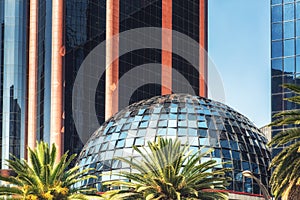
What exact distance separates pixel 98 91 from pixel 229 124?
35.2 meters

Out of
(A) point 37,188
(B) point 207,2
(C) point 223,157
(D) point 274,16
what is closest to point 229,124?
(C) point 223,157

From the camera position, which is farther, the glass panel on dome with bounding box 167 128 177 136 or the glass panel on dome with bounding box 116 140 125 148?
the glass panel on dome with bounding box 116 140 125 148

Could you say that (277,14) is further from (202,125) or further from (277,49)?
(202,125)

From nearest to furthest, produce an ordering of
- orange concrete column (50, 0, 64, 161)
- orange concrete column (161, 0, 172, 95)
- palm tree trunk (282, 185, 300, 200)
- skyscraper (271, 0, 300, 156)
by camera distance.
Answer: palm tree trunk (282, 185, 300, 200) < skyscraper (271, 0, 300, 156) < orange concrete column (50, 0, 64, 161) < orange concrete column (161, 0, 172, 95)

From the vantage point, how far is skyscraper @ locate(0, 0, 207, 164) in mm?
108062

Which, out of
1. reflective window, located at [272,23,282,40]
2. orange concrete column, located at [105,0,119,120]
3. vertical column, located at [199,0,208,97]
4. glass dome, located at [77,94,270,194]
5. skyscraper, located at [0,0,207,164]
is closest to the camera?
reflective window, located at [272,23,282,40]

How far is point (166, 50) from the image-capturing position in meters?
127

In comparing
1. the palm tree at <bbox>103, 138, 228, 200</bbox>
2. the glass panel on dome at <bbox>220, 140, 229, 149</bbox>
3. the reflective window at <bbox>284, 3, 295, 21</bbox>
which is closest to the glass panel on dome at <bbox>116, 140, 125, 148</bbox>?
the glass panel on dome at <bbox>220, 140, 229, 149</bbox>

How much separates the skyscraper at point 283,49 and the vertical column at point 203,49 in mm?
64459

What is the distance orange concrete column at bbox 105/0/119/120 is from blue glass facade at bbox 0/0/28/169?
13717 mm

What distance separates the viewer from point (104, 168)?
75000mm

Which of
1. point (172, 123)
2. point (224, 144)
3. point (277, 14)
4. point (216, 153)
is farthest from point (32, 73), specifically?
point (277, 14)

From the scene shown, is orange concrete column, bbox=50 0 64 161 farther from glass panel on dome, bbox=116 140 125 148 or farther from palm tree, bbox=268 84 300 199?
palm tree, bbox=268 84 300 199

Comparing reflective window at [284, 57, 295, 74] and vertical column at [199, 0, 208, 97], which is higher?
vertical column at [199, 0, 208, 97]
